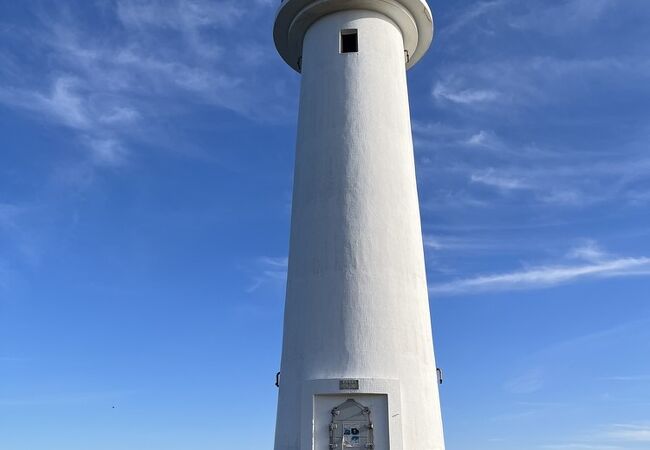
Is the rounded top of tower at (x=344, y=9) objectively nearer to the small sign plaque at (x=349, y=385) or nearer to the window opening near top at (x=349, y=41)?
the window opening near top at (x=349, y=41)

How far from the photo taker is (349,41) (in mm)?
13125

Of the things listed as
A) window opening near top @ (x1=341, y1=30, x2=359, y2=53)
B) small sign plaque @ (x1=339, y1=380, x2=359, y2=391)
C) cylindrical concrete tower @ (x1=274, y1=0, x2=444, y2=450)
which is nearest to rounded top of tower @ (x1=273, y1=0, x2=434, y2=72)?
cylindrical concrete tower @ (x1=274, y1=0, x2=444, y2=450)

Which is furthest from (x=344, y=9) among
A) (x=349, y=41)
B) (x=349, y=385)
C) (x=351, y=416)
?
(x=351, y=416)

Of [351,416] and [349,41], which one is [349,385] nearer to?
[351,416]

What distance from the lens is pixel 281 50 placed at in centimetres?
1490

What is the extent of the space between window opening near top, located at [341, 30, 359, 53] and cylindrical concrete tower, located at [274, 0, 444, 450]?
0.03 meters

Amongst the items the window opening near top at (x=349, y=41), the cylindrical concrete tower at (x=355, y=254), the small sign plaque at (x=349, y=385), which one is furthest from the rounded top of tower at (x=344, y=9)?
the small sign plaque at (x=349, y=385)

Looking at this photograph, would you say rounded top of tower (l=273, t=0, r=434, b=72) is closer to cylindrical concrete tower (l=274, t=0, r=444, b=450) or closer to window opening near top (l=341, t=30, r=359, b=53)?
cylindrical concrete tower (l=274, t=0, r=444, b=450)

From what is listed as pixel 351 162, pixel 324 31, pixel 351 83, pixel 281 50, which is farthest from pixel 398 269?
pixel 281 50

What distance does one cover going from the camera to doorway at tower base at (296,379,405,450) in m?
9.74

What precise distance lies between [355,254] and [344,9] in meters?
5.81

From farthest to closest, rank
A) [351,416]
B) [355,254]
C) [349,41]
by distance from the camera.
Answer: [349,41] < [355,254] < [351,416]

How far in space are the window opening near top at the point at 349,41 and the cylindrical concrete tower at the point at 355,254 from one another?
0.03 meters

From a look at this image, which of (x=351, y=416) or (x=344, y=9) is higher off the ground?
(x=344, y=9)
